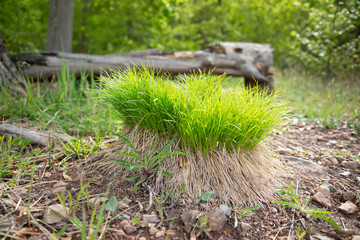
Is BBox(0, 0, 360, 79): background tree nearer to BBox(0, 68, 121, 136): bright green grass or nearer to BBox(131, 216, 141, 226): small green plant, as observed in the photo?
BBox(0, 68, 121, 136): bright green grass

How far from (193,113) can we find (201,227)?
71 cm

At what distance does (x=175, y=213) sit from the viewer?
1.57 m

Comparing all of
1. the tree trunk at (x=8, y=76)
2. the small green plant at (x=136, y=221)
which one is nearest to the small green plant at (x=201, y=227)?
the small green plant at (x=136, y=221)

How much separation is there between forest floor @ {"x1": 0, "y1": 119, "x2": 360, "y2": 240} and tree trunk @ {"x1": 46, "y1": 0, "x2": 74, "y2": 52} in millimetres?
4513

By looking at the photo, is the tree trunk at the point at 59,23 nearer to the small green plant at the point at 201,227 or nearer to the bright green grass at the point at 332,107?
the bright green grass at the point at 332,107

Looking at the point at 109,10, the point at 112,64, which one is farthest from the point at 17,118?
the point at 109,10

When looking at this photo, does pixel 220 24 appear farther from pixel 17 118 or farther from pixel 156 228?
pixel 156 228

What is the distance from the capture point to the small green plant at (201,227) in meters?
1.44

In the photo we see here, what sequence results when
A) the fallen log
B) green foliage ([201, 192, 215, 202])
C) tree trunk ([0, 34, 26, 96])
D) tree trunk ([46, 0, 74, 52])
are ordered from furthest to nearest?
tree trunk ([46, 0, 74, 52]) < the fallen log < tree trunk ([0, 34, 26, 96]) < green foliage ([201, 192, 215, 202])

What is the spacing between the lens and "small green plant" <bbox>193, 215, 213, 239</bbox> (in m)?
1.44

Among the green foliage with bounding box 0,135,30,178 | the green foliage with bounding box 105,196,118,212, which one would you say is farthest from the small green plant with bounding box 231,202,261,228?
the green foliage with bounding box 0,135,30,178

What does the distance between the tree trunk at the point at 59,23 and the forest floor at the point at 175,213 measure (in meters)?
4.51

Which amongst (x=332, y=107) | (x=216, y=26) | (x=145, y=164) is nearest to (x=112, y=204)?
(x=145, y=164)

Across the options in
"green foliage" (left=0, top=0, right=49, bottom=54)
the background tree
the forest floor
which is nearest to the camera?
the forest floor
